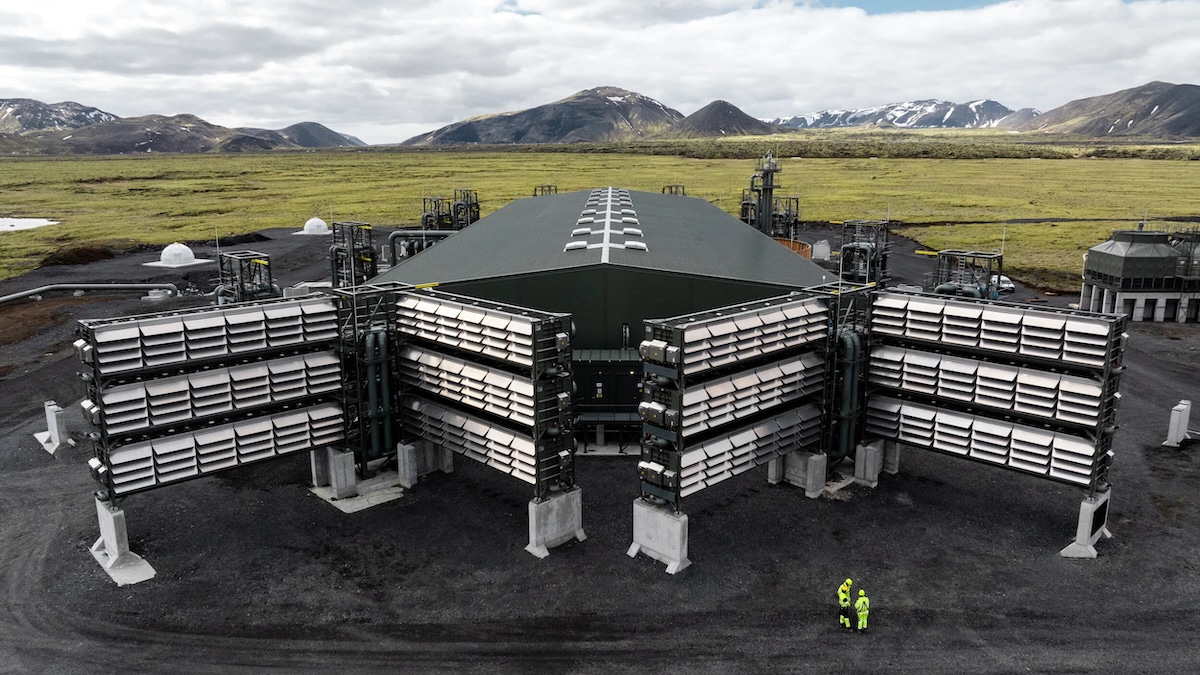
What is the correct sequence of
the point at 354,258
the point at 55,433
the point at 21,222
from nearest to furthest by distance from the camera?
the point at 55,433, the point at 354,258, the point at 21,222

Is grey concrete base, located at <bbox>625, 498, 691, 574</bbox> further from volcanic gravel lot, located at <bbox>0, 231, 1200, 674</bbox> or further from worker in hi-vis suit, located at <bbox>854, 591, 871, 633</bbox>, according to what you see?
worker in hi-vis suit, located at <bbox>854, 591, 871, 633</bbox>

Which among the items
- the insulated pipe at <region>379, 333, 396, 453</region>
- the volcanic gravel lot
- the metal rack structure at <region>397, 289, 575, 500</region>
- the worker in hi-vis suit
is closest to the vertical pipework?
the insulated pipe at <region>379, 333, 396, 453</region>

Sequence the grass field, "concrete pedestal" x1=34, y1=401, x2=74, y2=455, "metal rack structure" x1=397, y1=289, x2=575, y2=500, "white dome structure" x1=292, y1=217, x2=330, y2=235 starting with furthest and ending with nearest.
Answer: "white dome structure" x1=292, y1=217, x2=330, y2=235 → the grass field → "concrete pedestal" x1=34, y1=401, x2=74, y2=455 → "metal rack structure" x1=397, y1=289, x2=575, y2=500

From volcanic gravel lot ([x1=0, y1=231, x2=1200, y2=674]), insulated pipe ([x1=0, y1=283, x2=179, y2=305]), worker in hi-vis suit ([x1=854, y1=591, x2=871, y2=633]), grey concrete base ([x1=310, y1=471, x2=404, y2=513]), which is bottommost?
volcanic gravel lot ([x1=0, y1=231, x2=1200, y2=674])

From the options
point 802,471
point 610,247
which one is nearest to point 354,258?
point 610,247

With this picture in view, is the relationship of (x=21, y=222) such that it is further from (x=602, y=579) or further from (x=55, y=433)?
(x=602, y=579)

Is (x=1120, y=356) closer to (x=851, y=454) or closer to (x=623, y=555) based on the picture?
(x=851, y=454)
